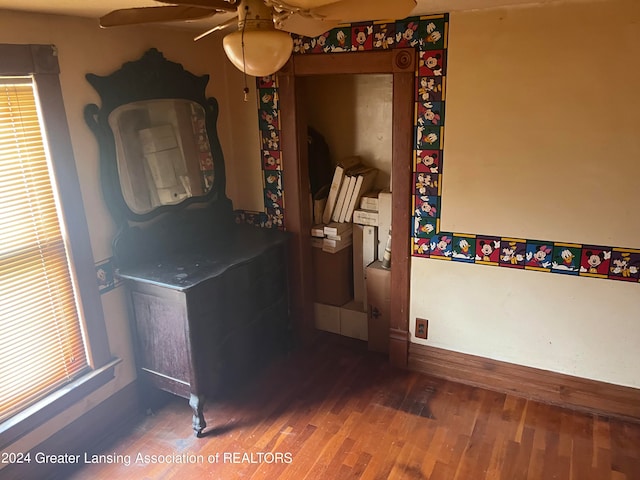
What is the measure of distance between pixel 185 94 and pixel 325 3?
190 centimetres

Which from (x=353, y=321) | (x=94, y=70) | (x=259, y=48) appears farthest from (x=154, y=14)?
(x=353, y=321)

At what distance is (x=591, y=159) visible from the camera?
2.47 metres

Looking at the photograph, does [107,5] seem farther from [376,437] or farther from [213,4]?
[376,437]

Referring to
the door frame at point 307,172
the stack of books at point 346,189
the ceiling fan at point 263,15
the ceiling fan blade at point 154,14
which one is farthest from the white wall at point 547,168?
the ceiling fan blade at point 154,14

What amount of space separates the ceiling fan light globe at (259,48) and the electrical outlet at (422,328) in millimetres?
2145

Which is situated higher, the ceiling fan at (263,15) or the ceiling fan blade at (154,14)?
the ceiling fan blade at (154,14)

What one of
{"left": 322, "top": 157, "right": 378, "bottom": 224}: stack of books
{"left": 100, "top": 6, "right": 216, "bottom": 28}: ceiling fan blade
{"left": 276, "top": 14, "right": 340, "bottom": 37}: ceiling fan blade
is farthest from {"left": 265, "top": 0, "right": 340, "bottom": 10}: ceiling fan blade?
{"left": 322, "top": 157, "right": 378, "bottom": 224}: stack of books

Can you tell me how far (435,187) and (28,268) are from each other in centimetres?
209

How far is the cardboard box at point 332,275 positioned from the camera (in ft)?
11.7

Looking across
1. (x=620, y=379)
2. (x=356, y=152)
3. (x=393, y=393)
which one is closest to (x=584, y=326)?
(x=620, y=379)

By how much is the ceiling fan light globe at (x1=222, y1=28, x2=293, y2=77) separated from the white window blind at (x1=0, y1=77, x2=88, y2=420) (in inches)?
53.3

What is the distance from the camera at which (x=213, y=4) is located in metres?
1.30

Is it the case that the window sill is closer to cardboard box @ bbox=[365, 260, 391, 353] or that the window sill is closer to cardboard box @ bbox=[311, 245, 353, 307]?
cardboard box @ bbox=[311, 245, 353, 307]

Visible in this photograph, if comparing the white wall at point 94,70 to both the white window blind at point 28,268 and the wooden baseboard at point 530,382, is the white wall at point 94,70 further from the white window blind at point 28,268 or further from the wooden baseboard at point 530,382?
the wooden baseboard at point 530,382
